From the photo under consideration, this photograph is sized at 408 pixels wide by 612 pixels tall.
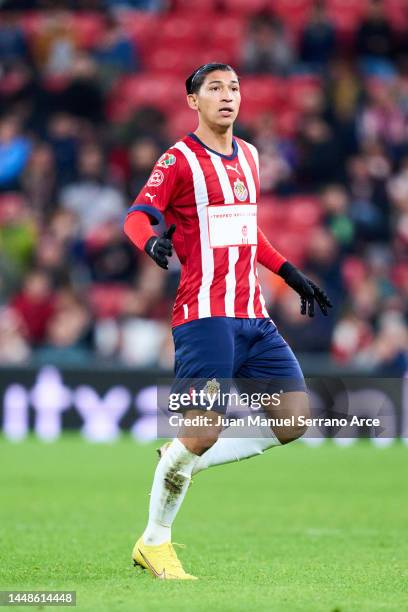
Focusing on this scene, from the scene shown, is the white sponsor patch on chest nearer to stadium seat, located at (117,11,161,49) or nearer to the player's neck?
the player's neck

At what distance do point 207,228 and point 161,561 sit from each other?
1.54 meters

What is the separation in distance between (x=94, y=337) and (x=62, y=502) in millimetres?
5235

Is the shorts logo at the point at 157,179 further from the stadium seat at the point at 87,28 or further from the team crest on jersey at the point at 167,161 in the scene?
the stadium seat at the point at 87,28

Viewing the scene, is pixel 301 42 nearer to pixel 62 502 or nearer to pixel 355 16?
pixel 355 16

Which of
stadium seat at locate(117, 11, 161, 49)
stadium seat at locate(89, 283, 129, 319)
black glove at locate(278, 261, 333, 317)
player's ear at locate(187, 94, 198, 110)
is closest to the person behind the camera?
player's ear at locate(187, 94, 198, 110)

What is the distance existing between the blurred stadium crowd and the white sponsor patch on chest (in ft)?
26.7

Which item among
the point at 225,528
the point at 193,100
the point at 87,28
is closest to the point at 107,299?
the point at 87,28

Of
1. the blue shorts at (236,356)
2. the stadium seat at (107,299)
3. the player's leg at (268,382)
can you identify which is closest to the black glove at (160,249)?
the blue shorts at (236,356)

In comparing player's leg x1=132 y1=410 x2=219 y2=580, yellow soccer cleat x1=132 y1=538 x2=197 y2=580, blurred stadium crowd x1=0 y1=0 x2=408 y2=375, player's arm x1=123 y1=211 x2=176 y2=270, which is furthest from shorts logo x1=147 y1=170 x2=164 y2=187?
blurred stadium crowd x1=0 y1=0 x2=408 y2=375

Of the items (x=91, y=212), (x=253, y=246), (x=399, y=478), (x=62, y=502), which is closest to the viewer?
(x=253, y=246)

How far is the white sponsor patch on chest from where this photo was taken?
6379 mm

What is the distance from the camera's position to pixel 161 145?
1677 cm

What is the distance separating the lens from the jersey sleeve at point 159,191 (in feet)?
20.5

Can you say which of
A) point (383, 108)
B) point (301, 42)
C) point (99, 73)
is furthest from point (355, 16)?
point (99, 73)
